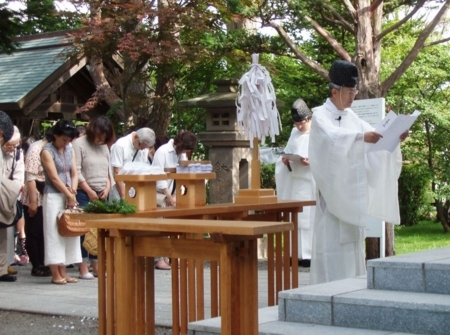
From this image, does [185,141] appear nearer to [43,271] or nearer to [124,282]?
[43,271]

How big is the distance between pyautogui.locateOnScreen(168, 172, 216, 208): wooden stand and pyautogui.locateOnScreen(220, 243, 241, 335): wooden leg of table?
209 cm

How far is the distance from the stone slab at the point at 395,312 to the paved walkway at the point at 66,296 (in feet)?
7.06

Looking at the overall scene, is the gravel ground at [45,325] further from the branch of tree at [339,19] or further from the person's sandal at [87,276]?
the branch of tree at [339,19]

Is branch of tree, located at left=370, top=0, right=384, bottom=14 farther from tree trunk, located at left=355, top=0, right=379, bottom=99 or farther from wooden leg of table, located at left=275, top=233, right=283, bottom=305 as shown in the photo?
wooden leg of table, located at left=275, top=233, right=283, bottom=305

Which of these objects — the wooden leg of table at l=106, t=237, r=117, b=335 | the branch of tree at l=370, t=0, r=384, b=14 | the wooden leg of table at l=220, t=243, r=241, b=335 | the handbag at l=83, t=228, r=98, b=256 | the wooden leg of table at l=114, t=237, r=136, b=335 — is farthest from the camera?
the branch of tree at l=370, t=0, r=384, b=14

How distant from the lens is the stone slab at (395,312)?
5.31 meters

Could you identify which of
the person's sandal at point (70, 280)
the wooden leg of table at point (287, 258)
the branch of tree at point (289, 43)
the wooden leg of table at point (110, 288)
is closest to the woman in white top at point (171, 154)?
the person's sandal at point (70, 280)

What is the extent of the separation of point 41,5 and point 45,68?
163 inches

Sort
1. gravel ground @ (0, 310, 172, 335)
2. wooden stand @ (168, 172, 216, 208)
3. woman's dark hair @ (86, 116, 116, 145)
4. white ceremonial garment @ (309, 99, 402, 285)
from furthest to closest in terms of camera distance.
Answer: woman's dark hair @ (86, 116, 116, 145) → gravel ground @ (0, 310, 172, 335) → white ceremonial garment @ (309, 99, 402, 285) → wooden stand @ (168, 172, 216, 208)

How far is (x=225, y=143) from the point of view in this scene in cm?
1179

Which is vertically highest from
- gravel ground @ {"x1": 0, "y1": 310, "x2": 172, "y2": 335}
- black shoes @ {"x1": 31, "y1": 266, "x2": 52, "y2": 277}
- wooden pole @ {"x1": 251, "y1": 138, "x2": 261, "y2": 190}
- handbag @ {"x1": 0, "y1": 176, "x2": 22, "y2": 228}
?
wooden pole @ {"x1": 251, "y1": 138, "x2": 261, "y2": 190}

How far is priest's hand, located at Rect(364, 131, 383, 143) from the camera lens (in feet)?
22.1

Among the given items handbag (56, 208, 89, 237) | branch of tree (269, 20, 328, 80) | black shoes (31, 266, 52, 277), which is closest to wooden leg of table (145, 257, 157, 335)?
handbag (56, 208, 89, 237)

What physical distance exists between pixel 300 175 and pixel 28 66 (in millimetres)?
8325
